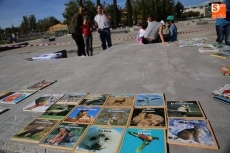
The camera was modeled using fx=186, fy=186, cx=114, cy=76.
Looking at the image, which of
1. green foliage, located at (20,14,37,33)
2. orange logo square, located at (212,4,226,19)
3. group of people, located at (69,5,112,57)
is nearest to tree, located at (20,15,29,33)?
green foliage, located at (20,14,37,33)

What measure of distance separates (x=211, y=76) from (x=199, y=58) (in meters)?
0.86

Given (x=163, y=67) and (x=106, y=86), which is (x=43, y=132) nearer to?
(x=106, y=86)

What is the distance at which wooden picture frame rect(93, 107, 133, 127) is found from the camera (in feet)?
4.79

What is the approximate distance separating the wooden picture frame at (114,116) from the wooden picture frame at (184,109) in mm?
337

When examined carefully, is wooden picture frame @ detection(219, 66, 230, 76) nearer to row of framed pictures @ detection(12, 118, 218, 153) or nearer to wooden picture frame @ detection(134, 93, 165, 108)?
wooden picture frame @ detection(134, 93, 165, 108)

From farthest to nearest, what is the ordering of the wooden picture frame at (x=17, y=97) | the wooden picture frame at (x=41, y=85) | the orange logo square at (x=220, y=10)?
the orange logo square at (x=220, y=10) → the wooden picture frame at (x=41, y=85) → the wooden picture frame at (x=17, y=97)

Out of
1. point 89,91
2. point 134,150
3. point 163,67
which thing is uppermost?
point 163,67

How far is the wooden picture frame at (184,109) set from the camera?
57.0 inches

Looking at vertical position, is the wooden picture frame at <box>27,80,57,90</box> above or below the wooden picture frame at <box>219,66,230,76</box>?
below

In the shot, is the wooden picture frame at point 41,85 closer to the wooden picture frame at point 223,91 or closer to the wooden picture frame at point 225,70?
the wooden picture frame at point 223,91

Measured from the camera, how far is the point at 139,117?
149cm

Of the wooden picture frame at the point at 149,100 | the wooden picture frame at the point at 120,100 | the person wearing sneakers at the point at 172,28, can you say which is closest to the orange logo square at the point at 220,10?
the person wearing sneakers at the point at 172,28

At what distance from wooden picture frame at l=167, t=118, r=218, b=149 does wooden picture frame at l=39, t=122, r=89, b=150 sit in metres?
0.64

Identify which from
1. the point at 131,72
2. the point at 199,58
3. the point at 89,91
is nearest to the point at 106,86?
the point at 89,91
